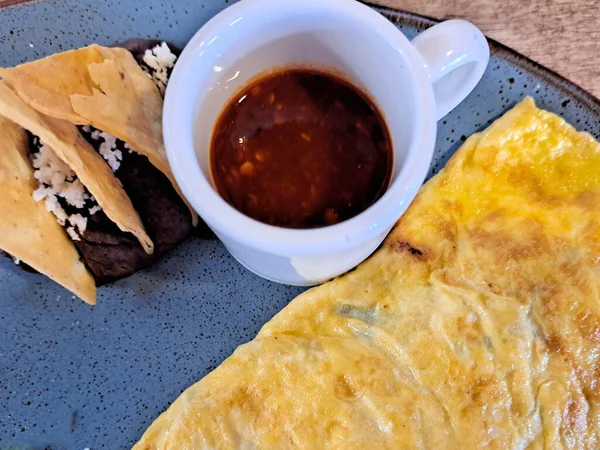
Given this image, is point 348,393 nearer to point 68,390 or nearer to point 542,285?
point 542,285

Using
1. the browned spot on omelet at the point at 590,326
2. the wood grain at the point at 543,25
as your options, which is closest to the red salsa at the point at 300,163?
the browned spot on omelet at the point at 590,326

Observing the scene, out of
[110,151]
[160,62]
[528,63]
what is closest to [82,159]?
[110,151]

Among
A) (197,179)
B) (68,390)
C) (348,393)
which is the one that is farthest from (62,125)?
(348,393)

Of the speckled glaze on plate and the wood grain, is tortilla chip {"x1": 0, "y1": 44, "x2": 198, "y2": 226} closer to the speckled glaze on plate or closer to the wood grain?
the speckled glaze on plate

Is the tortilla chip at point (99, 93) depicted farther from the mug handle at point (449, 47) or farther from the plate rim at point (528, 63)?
the mug handle at point (449, 47)

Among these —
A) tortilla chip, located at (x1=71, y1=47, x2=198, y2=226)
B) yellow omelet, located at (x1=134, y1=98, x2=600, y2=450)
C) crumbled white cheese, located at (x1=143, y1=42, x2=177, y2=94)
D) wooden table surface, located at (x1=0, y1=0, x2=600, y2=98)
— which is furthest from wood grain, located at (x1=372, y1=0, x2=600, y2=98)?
tortilla chip, located at (x1=71, y1=47, x2=198, y2=226)
